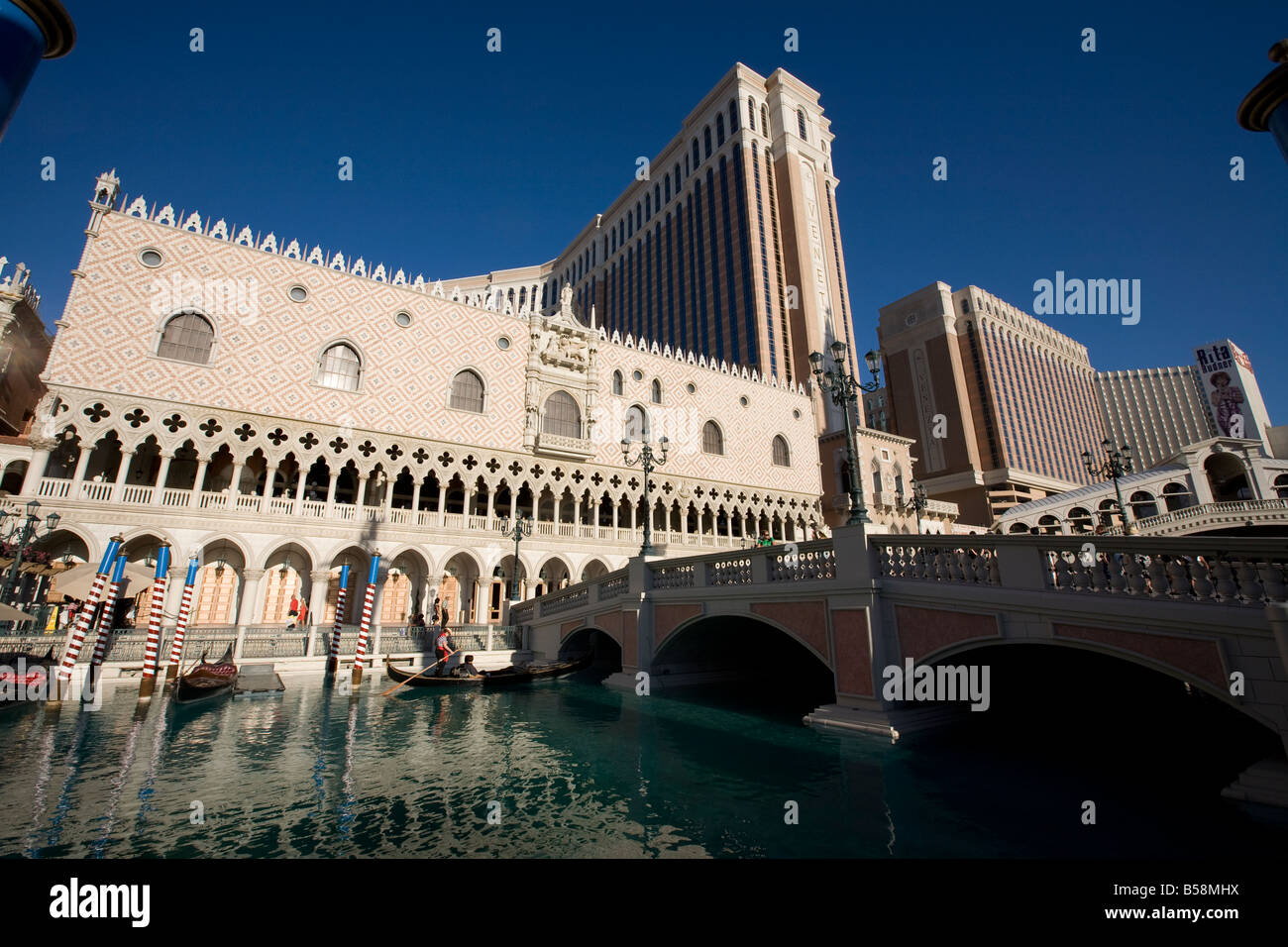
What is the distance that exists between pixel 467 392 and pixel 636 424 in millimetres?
8238

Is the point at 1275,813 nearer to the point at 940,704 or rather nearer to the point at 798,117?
the point at 940,704

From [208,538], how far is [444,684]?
33.8 ft

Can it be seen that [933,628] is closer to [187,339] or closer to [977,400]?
[187,339]

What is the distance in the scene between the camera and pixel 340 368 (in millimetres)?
21891

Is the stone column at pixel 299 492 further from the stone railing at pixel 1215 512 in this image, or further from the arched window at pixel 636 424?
the stone railing at pixel 1215 512

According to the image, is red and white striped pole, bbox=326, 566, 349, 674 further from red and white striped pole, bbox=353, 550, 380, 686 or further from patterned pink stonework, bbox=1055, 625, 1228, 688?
patterned pink stonework, bbox=1055, 625, 1228, 688

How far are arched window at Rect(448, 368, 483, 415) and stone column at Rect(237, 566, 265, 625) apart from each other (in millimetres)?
9299

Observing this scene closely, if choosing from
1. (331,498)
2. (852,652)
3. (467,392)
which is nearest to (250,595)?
(331,498)

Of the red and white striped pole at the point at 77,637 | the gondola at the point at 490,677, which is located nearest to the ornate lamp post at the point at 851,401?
the gondola at the point at 490,677

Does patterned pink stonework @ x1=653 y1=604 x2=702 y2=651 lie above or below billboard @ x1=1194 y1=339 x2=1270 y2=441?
below

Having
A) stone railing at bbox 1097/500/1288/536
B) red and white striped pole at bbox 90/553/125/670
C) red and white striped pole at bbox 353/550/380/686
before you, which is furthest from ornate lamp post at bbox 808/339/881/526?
stone railing at bbox 1097/500/1288/536

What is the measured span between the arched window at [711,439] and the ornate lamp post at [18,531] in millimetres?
24268

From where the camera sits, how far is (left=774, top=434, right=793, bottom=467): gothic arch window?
3192 centimetres
